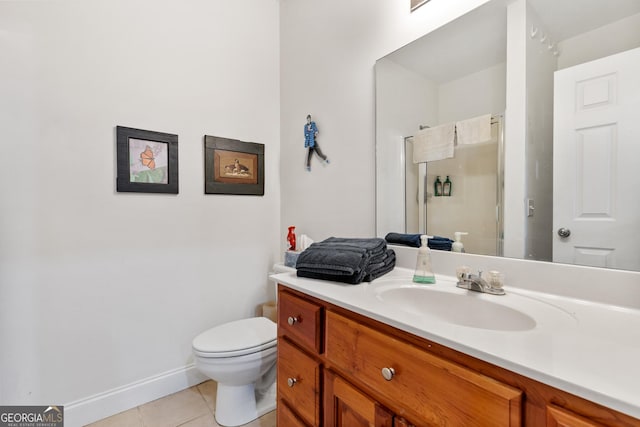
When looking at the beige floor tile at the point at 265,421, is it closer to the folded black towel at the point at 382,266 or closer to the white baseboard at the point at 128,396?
the white baseboard at the point at 128,396

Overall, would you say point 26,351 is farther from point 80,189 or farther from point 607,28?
point 607,28

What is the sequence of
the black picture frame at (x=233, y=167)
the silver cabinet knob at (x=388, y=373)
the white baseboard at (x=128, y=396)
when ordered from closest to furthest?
the silver cabinet knob at (x=388, y=373) → the white baseboard at (x=128, y=396) → the black picture frame at (x=233, y=167)

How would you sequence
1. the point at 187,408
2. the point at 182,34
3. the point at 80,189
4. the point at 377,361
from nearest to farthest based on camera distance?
the point at 377,361 < the point at 80,189 < the point at 187,408 < the point at 182,34

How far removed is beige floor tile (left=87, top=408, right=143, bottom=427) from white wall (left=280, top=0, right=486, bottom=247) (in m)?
1.37

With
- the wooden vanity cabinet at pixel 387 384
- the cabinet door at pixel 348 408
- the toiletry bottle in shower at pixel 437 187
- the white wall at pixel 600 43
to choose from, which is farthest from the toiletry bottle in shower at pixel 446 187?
the cabinet door at pixel 348 408

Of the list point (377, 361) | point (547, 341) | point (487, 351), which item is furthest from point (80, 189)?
point (547, 341)

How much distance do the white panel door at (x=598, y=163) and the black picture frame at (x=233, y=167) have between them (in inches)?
65.6

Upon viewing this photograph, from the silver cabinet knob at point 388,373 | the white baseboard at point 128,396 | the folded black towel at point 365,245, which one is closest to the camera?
the silver cabinet knob at point 388,373

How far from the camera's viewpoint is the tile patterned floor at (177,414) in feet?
4.90

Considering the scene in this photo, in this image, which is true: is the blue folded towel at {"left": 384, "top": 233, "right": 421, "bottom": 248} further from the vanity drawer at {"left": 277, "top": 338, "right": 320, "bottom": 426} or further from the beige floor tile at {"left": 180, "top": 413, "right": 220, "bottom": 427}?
the beige floor tile at {"left": 180, "top": 413, "right": 220, "bottom": 427}

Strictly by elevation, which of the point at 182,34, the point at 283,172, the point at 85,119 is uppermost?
the point at 182,34

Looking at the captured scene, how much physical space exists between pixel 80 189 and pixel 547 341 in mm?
1950

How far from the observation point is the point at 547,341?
22.7 inches

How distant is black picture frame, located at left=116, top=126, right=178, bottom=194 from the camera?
156cm
